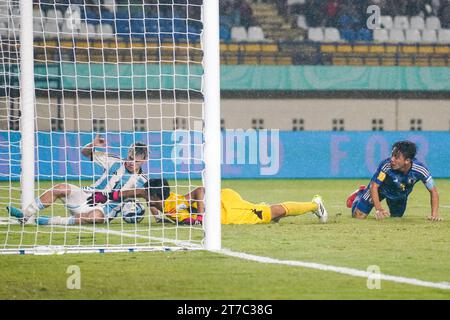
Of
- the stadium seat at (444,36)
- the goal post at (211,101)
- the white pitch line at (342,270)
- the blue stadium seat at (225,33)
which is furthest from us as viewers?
the stadium seat at (444,36)

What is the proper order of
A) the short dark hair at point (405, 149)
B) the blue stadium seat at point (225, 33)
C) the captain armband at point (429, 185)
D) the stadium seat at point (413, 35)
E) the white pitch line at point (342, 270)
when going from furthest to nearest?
the stadium seat at point (413, 35), the blue stadium seat at point (225, 33), the short dark hair at point (405, 149), the captain armband at point (429, 185), the white pitch line at point (342, 270)

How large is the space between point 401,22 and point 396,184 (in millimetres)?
20485

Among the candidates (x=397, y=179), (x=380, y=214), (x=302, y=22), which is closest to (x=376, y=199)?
(x=380, y=214)

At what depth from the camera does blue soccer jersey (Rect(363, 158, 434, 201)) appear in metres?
12.1

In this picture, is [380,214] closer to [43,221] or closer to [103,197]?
[103,197]

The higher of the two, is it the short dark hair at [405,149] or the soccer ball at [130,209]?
the short dark hair at [405,149]

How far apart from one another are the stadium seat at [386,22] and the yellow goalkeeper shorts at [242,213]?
68.1 feet

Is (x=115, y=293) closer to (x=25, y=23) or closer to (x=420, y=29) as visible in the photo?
(x=25, y=23)

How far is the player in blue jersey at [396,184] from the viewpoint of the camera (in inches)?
470

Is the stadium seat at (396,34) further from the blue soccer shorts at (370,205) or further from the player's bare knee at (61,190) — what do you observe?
the player's bare knee at (61,190)

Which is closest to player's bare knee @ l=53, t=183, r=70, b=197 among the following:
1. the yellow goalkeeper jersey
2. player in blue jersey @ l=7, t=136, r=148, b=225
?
player in blue jersey @ l=7, t=136, r=148, b=225

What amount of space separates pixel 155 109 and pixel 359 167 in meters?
5.78

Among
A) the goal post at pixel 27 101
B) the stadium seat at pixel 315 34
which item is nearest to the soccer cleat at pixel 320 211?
the goal post at pixel 27 101

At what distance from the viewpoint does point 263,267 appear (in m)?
7.82
